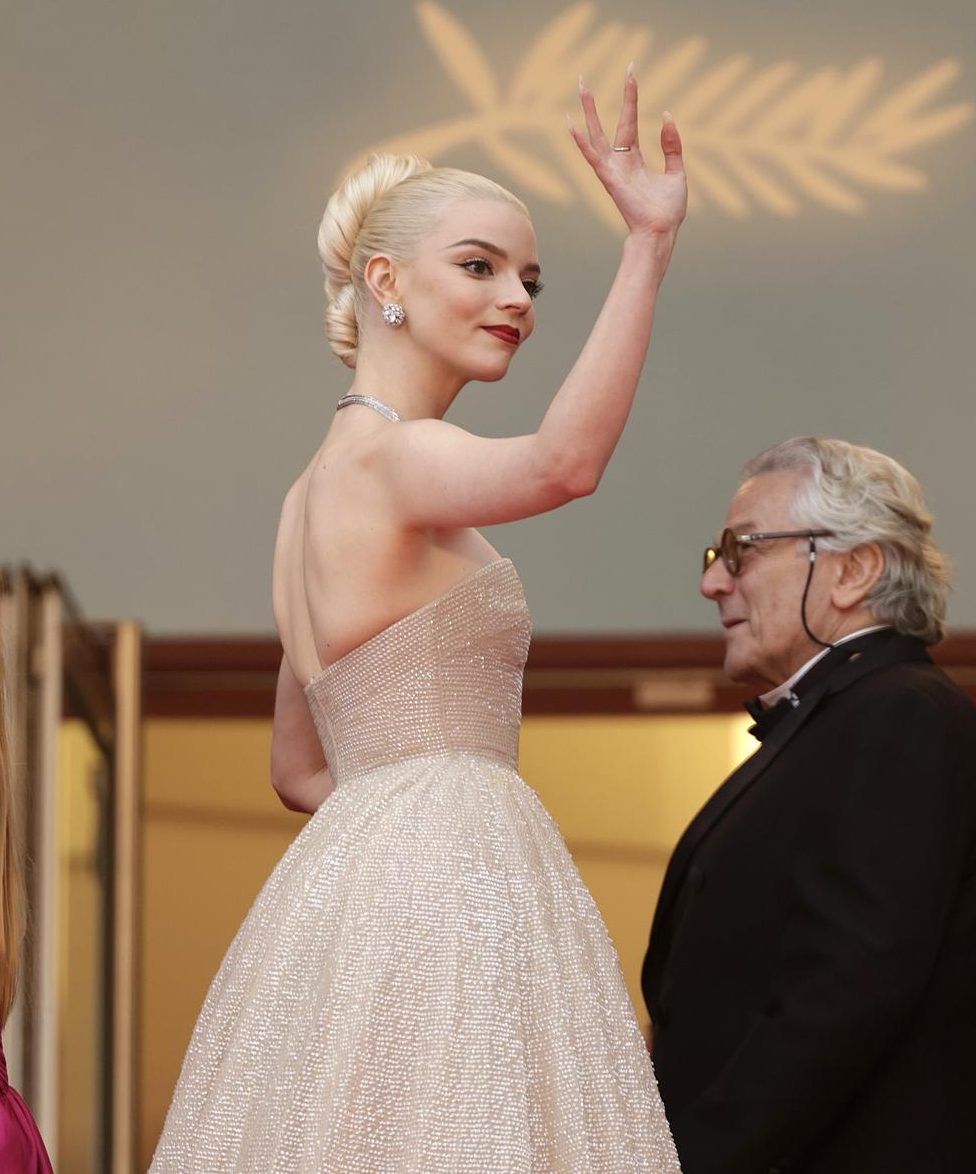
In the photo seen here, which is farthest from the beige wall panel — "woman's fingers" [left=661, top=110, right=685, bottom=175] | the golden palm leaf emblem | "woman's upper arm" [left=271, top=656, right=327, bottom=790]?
"woman's fingers" [left=661, top=110, right=685, bottom=175]

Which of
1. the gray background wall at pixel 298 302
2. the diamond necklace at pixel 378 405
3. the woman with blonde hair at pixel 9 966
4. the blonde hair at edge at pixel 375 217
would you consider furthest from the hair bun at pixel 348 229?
the gray background wall at pixel 298 302

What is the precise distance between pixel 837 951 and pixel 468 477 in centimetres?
87

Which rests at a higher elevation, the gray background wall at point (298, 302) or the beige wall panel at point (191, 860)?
the gray background wall at point (298, 302)

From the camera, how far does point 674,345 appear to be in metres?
5.70

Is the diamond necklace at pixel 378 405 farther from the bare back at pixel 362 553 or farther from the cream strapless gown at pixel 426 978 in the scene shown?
the cream strapless gown at pixel 426 978

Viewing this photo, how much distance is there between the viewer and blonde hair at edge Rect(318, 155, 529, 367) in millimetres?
2309

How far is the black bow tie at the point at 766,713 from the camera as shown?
2965 mm

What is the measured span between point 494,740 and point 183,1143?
498 mm

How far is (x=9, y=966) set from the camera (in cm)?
216

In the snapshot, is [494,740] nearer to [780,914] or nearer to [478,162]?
[780,914]

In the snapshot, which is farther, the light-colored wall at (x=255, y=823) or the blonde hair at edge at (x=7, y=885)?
the light-colored wall at (x=255, y=823)

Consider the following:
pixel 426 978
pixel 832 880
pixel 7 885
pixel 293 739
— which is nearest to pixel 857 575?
pixel 832 880

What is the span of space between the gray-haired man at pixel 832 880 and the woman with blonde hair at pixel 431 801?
1.78 feet

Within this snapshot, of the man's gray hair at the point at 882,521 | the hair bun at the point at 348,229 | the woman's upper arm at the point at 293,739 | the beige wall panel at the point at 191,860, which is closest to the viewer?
the hair bun at the point at 348,229
